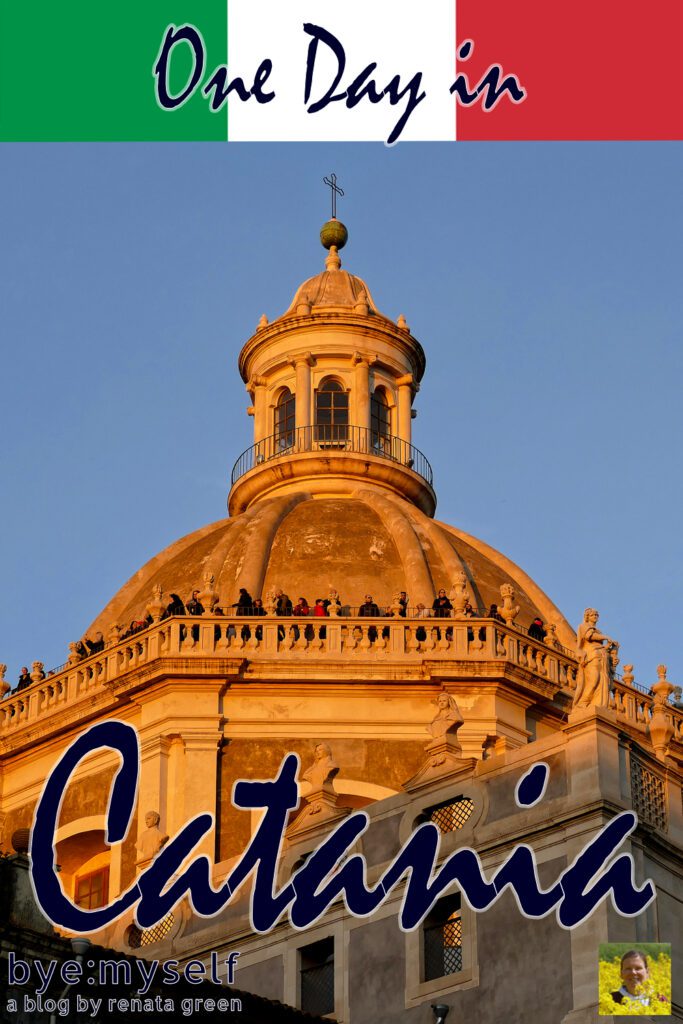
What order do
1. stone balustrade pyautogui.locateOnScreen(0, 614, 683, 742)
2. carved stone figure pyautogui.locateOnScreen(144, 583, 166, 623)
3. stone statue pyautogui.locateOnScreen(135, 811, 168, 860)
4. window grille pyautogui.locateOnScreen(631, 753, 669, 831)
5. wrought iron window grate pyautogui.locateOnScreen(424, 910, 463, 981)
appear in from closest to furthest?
window grille pyautogui.locateOnScreen(631, 753, 669, 831) → wrought iron window grate pyautogui.locateOnScreen(424, 910, 463, 981) → stone statue pyautogui.locateOnScreen(135, 811, 168, 860) → stone balustrade pyautogui.locateOnScreen(0, 614, 683, 742) → carved stone figure pyautogui.locateOnScreen(144, 583, 166, 623)

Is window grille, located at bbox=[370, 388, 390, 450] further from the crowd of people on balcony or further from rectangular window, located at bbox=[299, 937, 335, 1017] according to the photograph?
rectangular window, located at bbox=[299, 937, 335, 1017]

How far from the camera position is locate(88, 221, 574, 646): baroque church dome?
5747 cm

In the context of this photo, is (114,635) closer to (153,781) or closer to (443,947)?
(153,781)

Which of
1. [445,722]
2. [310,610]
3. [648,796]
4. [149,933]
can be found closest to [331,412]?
[310,610]

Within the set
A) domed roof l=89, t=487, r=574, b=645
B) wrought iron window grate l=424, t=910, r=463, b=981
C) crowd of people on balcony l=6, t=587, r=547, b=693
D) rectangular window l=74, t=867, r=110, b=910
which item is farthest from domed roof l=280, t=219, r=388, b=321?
wrought iron window grate l=424, t=910, r=463, b=981

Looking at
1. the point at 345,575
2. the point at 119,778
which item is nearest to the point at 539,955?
the point at 119,778

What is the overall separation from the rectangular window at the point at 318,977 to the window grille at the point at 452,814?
2686mm

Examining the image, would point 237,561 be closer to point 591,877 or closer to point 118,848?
point 118,848

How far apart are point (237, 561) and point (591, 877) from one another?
67.9 ft

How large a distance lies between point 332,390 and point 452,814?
25.6 meters

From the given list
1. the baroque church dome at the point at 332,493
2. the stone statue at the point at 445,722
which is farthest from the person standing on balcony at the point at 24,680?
the stone statue at the point at 445,722

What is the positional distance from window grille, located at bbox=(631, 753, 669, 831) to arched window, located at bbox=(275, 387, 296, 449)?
1016 inches

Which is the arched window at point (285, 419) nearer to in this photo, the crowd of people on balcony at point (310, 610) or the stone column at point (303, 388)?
the stone column at point (303, 388)

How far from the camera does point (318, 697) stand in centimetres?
5356
